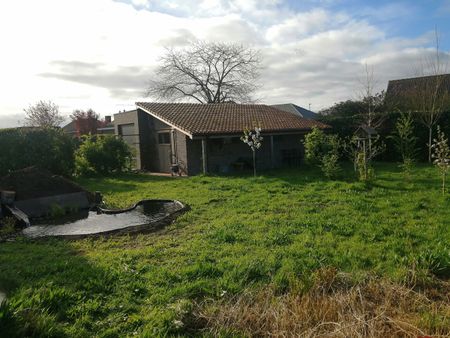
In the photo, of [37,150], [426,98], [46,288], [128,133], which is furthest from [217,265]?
[128,133]

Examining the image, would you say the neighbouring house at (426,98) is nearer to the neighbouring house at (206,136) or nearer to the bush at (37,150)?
the neighbouring house at (206,136)

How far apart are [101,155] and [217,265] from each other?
15241 millimetres

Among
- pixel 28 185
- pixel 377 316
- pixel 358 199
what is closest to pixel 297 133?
pixel 358 199

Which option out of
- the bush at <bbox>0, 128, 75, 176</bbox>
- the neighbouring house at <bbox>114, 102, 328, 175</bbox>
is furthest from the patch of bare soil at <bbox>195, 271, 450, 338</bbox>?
the bush at <bbox>0, 128, 75, 176</bbox>

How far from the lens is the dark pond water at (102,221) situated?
25.6 ft

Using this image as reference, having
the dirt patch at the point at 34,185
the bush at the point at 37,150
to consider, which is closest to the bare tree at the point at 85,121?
the bush at the point at 37,150

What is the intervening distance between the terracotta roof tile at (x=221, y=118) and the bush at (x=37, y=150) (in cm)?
510

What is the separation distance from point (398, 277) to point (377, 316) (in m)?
1.22

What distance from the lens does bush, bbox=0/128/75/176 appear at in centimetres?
1535

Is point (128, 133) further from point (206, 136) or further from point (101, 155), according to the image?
point (206, 136)

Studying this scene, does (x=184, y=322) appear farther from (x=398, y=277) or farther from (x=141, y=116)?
(x=141, y=116)

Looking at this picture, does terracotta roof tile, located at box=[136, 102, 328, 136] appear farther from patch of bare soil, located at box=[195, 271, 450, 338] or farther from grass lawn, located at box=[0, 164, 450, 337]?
patch of bare soil, located at box=[195, 271, 450, 338]

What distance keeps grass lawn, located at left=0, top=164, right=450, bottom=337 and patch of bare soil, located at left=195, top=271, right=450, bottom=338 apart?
0.11 ft

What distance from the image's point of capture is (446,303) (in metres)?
3.93
